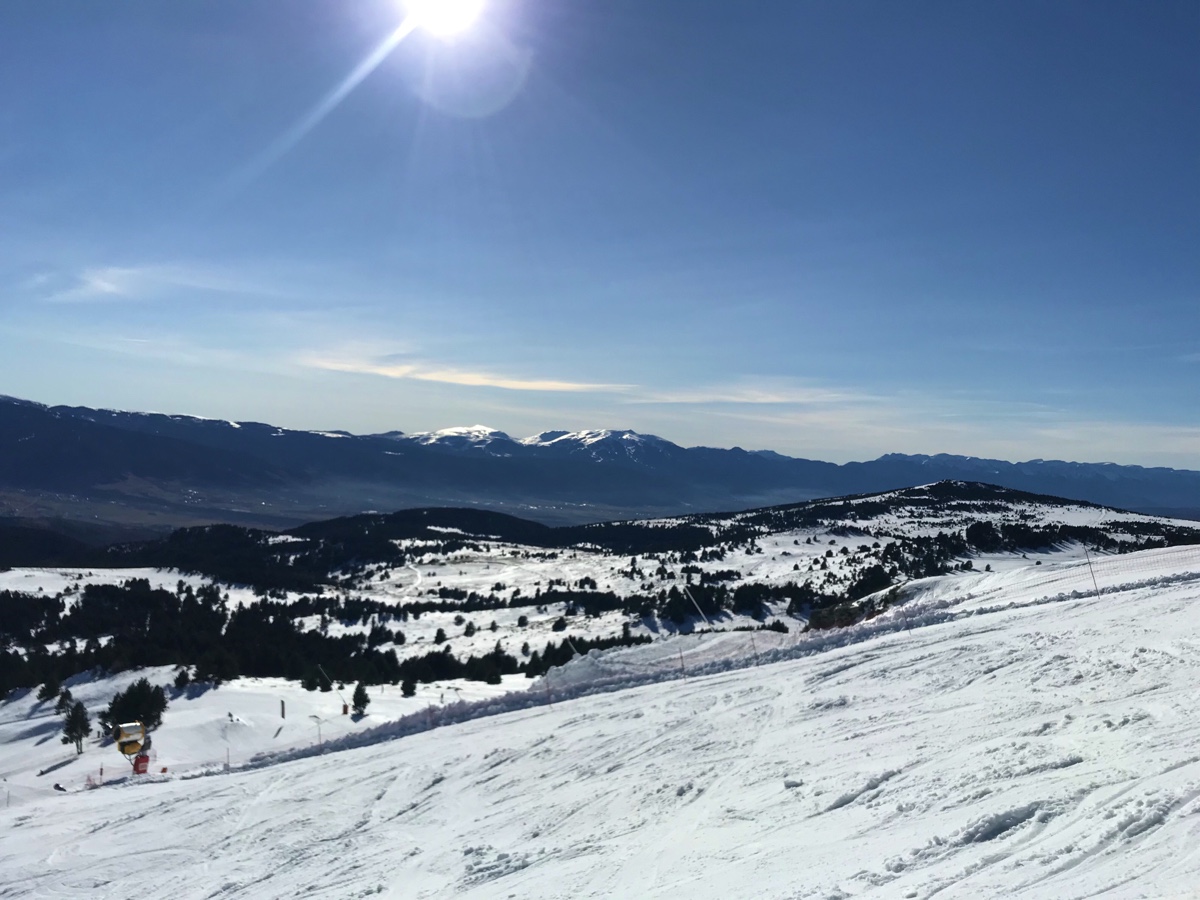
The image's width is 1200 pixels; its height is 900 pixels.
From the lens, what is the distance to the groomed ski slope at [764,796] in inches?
294

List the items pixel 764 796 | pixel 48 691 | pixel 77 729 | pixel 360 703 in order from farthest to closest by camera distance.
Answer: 1. pixel 48 691
2. pixel 360 703
3. pixel 77 729
4. pixel 764 796

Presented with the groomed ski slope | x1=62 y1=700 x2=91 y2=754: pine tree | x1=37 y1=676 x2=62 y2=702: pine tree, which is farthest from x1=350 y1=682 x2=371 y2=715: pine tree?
x1=37 y1=676 x2=62 y2=702: pine tree

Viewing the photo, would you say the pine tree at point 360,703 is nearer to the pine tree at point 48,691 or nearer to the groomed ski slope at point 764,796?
the groomed ski slope at point 764,796

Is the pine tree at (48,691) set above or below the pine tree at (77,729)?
below

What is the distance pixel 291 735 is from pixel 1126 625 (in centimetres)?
3209

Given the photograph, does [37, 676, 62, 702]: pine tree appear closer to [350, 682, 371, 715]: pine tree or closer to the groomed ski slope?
[350, 682, 371, 715]: pine tree

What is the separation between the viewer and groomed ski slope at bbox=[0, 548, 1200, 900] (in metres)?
7.47

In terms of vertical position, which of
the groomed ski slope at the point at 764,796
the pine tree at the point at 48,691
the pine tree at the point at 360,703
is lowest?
the pine tree at the point at 48,691

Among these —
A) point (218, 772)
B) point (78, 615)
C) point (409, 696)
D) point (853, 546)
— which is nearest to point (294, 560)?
point (78, 615)

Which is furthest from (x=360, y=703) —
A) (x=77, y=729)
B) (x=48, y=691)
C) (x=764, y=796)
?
(x=764, y=796)

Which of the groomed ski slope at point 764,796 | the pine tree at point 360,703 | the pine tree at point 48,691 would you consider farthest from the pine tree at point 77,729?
the pine tree at point 48,691

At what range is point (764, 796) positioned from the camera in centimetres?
1055

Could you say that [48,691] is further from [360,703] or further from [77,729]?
[360,703]

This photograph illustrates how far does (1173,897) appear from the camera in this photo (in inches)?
225
